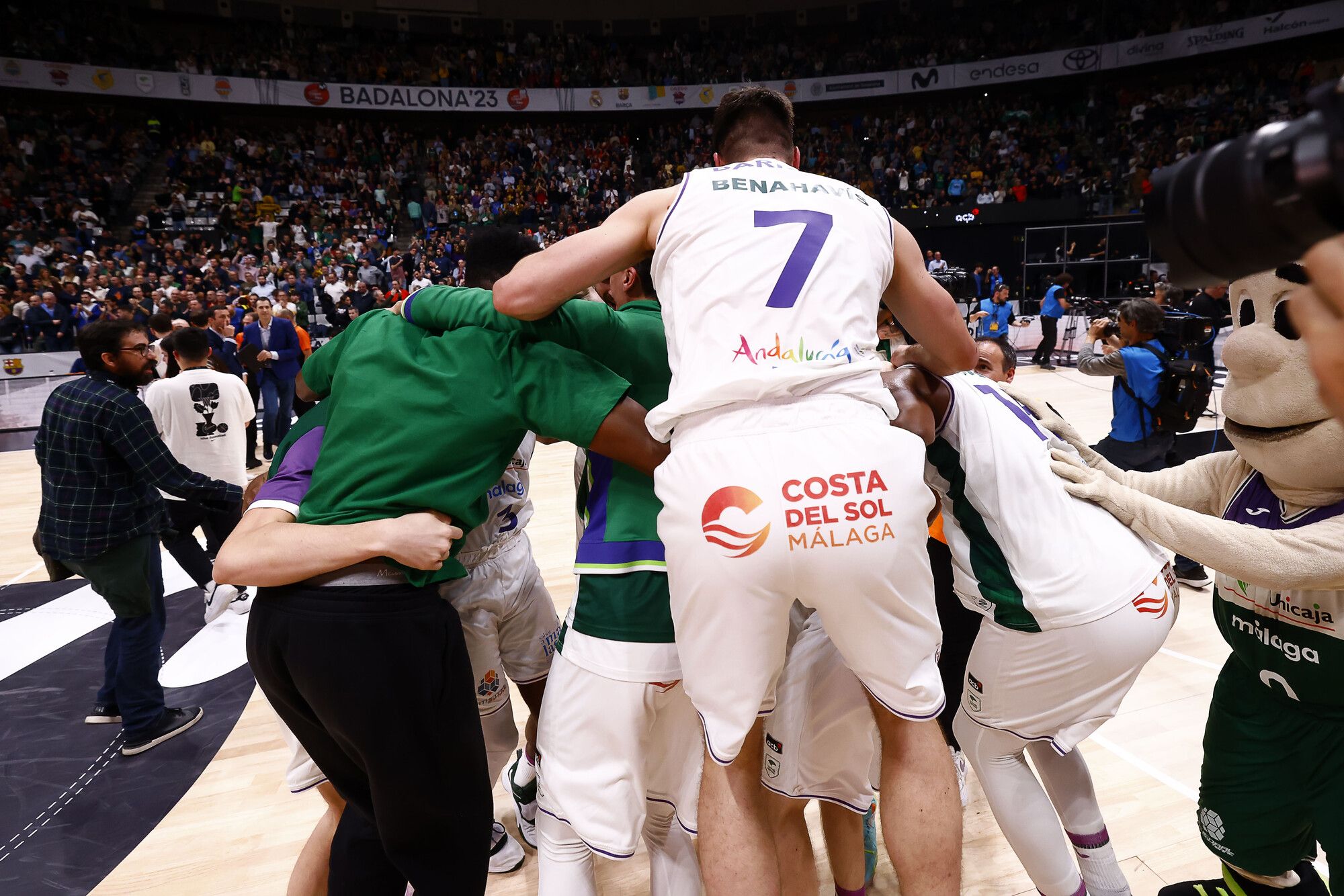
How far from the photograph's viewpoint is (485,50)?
79.7ft

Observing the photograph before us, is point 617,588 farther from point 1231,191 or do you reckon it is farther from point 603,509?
point 1231,191

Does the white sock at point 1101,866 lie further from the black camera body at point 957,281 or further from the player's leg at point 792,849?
the black camera body at point 957,281

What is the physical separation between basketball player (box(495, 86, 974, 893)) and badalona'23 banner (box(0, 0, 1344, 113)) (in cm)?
1980

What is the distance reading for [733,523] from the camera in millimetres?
1461

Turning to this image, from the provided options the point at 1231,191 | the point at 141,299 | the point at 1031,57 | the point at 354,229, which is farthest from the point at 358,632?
the point at 1031,57

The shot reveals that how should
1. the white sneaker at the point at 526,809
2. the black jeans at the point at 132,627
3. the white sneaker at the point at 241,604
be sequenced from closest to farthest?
the white sneaker at the point at 526,809, the black jeans at the point at 132,627, the white sneaker at the point at 241,604

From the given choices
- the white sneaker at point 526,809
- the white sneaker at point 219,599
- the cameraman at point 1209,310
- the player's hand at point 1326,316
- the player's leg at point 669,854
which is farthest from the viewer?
Result: the cameraman at point 1209,310

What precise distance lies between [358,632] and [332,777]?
440 mm

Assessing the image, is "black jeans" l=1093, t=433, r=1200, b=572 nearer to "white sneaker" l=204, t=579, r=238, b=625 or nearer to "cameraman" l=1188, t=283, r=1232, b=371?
"cameraman" l=1188, t=283, r=1232, b=371

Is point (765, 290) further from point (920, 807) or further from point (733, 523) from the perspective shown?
point (920, 807)

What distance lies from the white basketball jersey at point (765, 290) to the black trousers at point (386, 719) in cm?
69

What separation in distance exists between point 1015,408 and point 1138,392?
2.89m

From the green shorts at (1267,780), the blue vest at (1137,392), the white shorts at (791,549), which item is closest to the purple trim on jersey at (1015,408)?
the white shorts at (791,549)

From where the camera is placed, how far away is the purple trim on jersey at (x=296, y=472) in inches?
72.6
